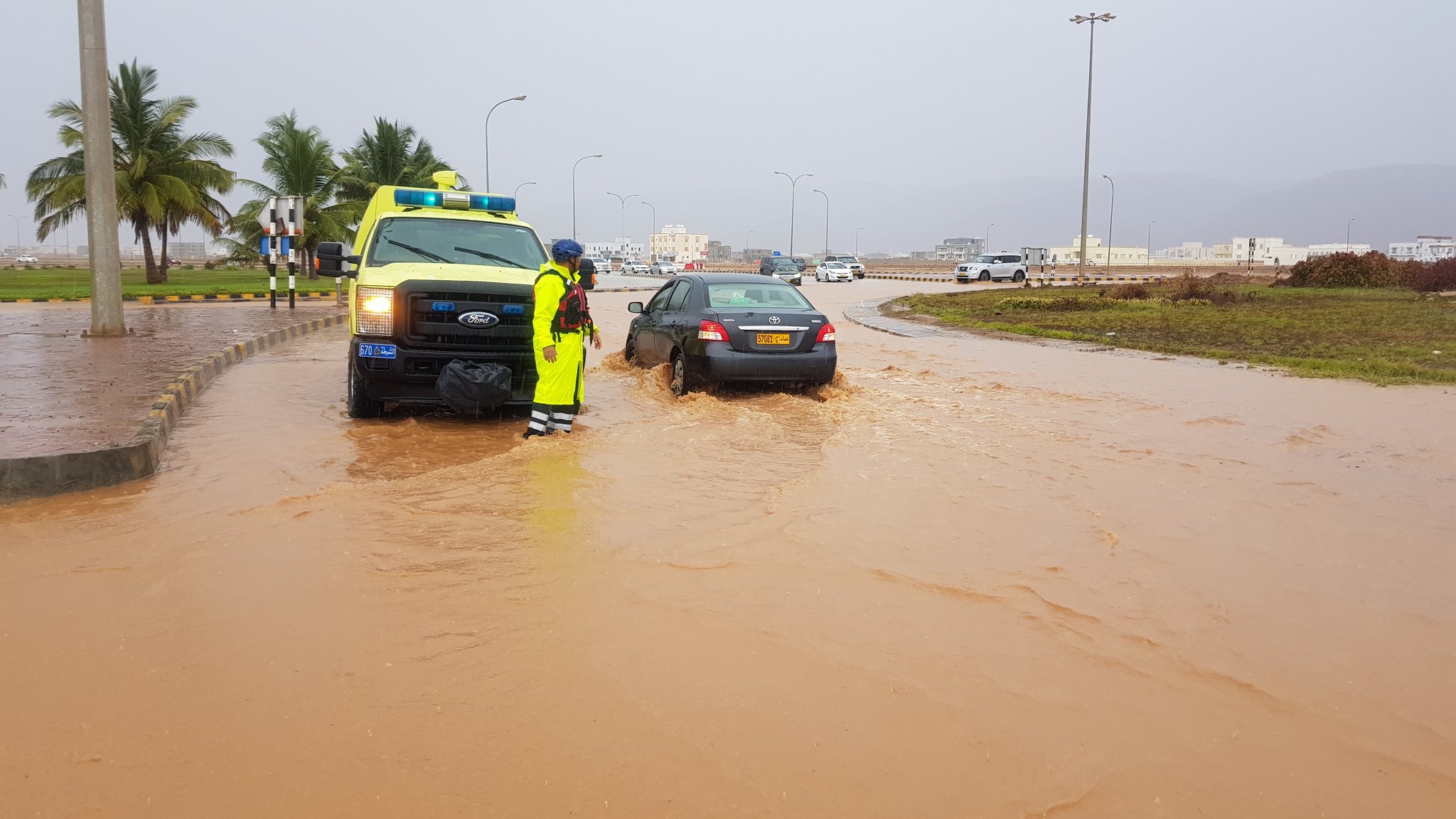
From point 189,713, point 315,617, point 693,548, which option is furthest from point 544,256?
point 189,713

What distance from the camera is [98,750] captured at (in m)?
3.50

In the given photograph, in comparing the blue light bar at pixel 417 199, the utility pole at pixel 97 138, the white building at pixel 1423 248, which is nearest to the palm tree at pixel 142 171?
the utility pole at pixel 97 138

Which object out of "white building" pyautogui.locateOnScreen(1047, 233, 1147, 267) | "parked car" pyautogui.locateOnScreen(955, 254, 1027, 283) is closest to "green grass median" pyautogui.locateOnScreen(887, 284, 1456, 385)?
"parked car" pyautogui.locateOnScreen(955, 254, 1027, 283)

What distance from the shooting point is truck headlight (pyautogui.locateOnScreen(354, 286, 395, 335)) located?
881cm

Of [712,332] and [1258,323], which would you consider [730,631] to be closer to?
[712,332]

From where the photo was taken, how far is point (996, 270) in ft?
169

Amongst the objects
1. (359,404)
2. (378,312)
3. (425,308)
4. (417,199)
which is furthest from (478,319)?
(417,199)

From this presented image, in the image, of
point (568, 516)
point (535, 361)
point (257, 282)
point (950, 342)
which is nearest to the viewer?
point (568, 516)

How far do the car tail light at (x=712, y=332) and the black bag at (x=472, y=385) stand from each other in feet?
7.67

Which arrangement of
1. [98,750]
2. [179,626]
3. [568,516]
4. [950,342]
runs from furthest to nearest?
[950,342]
[568,516]
[179,626]
[98,750]

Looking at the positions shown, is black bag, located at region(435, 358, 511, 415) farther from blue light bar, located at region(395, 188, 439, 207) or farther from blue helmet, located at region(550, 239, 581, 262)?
blue light bar, located at region(395, 188, 439, 207)

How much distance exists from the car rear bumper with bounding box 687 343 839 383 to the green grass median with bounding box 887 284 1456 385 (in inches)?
278

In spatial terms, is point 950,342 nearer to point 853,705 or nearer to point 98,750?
point 853,705

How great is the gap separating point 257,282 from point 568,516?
40.2m
